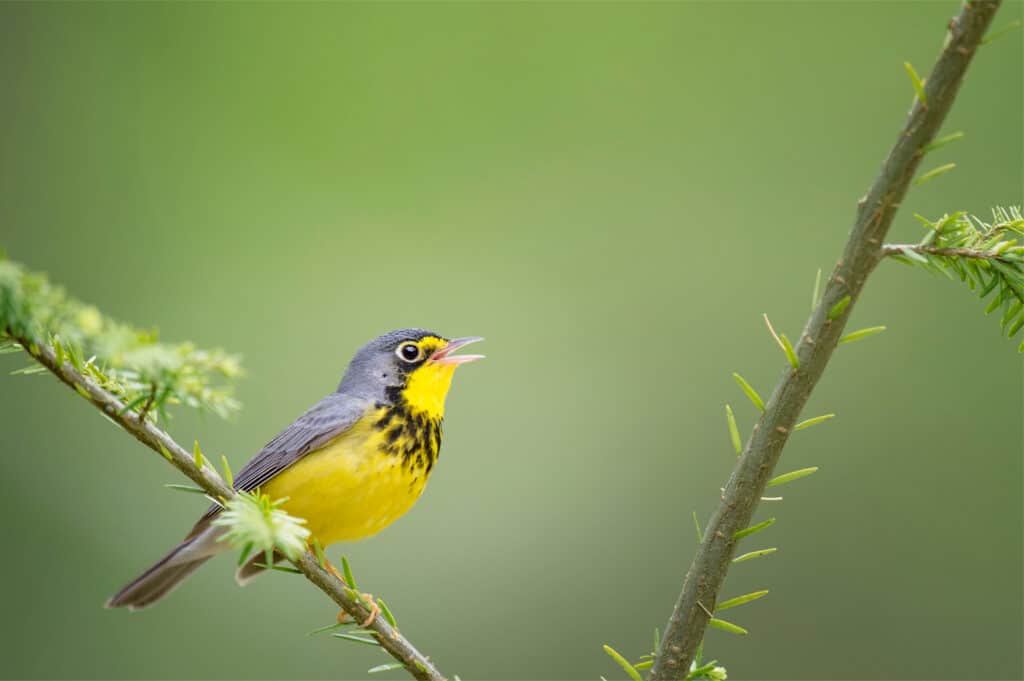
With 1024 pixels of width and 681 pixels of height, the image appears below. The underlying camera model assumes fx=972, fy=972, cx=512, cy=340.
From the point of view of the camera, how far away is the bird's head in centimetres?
486

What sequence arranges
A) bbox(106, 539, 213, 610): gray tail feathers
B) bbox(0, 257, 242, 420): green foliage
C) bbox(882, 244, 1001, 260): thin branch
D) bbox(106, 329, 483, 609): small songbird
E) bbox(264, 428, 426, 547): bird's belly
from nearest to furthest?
bbox(0, 257, 242, 420): green foliage → bbox(882, 244, 1001, 260): thin branch → bbox(106, 539, 213, 610): gray tail feathers → bbox(106, 329, 483, 609): small songbird → bbox(264, 428, 426, 547): bird's belly

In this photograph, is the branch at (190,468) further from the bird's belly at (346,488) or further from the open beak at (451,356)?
the open beak at (451,356)

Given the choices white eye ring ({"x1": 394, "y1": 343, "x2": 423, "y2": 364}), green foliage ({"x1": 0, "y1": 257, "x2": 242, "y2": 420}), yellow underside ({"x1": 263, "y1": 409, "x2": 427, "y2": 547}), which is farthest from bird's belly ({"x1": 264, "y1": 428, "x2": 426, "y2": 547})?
green foliage ({"x1": 0, "y1": 257, "x2": 242, "y2": 420})

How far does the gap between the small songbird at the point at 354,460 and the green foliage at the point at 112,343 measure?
204 cm

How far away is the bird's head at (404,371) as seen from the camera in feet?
16.0

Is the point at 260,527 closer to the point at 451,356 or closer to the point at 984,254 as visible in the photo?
the point at 984,254

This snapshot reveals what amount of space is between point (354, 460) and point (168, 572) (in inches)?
35.5

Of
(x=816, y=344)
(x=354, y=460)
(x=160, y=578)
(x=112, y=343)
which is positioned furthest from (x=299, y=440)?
(x=816, y=344)

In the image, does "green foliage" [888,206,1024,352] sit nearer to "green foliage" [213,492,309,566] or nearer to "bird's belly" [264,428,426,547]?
"green foliage" [213,492,309,566]

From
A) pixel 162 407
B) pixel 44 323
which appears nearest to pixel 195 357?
pixel 44 323

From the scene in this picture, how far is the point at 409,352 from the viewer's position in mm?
5004

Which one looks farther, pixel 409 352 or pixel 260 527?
pixel 409 352

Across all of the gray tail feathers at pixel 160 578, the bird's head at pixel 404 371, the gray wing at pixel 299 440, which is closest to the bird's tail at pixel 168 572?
the gray tail feathers at pixel 160 578

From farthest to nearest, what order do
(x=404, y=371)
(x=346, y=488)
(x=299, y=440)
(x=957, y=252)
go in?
(x=404, y=371) → (x=299, y=440) → (x=346, y=488) → (x=957, y=252)
